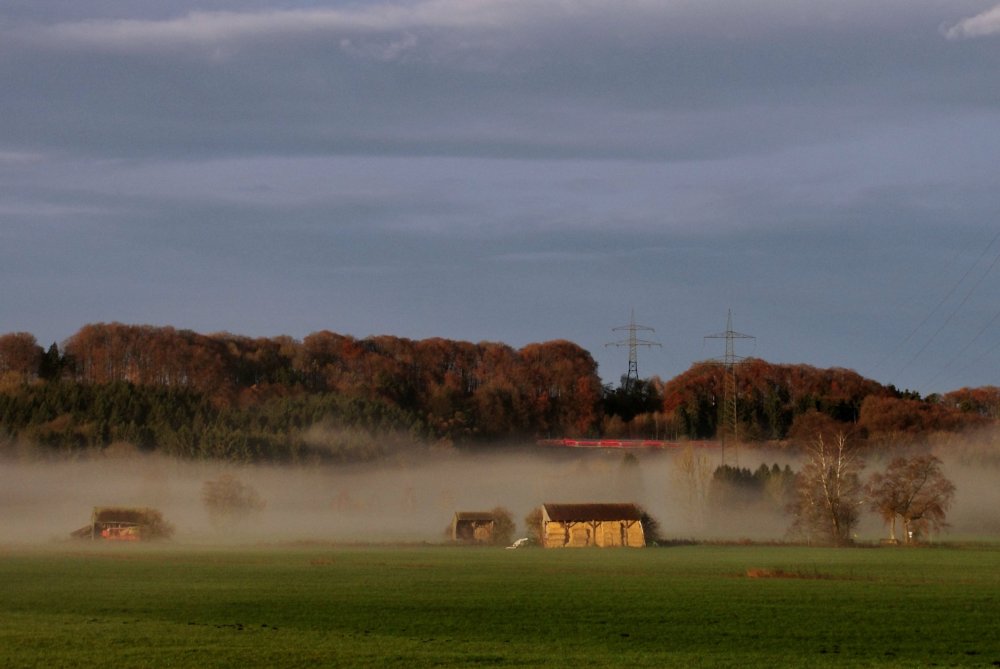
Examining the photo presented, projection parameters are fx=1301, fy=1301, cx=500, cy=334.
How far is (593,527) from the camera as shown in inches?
4124

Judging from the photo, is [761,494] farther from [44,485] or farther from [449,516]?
[44,485]

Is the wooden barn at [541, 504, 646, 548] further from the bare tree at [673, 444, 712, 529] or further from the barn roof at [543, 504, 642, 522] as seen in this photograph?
the bare tree at [673, 444, 712, 529]

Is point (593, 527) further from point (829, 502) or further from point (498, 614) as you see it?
point (498, 614)

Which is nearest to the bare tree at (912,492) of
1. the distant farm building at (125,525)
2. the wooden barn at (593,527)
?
the wooden barn at (593,527)

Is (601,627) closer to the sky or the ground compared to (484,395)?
closer to the ground

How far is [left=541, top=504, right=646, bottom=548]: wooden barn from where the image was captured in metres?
104

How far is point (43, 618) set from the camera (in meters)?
38.2

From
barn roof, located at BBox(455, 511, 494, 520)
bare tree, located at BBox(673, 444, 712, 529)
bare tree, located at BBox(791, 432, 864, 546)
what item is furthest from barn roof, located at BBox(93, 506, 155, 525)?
bare tree, located at BBox(791, 432, 864, 546)

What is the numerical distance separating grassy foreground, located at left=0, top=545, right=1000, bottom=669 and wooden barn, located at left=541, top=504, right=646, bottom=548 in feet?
108

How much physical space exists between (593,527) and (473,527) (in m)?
14.0

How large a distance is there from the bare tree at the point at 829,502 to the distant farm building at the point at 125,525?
178ft

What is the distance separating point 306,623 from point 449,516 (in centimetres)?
10125

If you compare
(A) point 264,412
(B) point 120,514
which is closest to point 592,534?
(B) point 120,514

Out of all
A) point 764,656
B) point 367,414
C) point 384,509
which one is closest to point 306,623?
point 764,656
